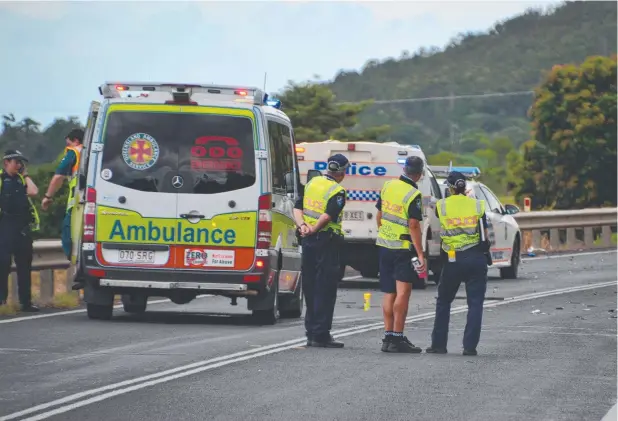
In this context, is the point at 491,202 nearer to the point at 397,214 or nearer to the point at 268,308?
the point at 268,308

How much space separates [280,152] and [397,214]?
3.25 meters

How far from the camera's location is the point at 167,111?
16719 millimetres

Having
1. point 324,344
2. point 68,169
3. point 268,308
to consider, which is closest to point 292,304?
point 268,308

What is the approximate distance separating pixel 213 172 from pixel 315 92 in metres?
34.8

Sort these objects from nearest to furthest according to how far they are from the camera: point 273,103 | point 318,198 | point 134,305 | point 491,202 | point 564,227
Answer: point 318,198 → point 273,103 → point 134,305 → point 491,202 → point 564,227

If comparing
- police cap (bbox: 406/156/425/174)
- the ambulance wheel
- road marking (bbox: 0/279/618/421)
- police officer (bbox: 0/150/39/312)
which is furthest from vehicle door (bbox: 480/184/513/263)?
police cap (bbox: 406/156/425/174)

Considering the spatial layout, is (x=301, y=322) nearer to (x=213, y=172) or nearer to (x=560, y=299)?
(x=213, y=172)

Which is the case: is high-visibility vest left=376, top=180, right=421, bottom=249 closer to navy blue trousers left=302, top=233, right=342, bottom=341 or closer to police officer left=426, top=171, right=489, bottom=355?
police officer left=426, top=171, right=489, bottom=355

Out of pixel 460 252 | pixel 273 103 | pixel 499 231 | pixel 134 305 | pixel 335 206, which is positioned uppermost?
pixel 273 103

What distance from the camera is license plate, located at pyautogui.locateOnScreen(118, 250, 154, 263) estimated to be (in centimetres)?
1664

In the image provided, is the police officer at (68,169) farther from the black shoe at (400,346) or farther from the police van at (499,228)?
the police van at (499,228)

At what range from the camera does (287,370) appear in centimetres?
1262

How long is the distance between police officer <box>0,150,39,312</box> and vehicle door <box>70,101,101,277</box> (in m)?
0.80

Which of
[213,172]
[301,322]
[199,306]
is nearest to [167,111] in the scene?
[213,172]
